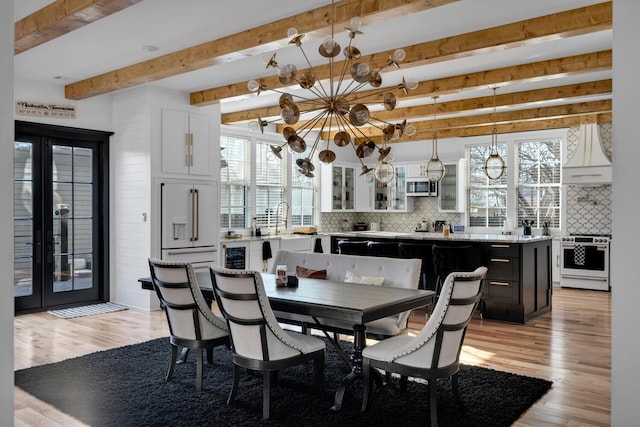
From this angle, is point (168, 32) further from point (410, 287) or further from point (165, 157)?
point (410, 287)

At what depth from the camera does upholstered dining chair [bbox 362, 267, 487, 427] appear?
3.08 m

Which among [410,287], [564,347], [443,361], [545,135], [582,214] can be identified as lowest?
[564,347]

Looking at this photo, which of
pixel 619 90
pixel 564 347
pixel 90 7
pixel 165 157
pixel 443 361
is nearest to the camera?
pixel 619 90

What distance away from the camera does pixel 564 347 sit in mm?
5082

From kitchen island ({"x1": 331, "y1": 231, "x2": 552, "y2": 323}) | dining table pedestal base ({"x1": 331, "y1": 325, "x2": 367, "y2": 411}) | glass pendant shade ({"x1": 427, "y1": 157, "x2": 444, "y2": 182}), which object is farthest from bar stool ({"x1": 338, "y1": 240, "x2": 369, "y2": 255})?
dining table pedestal base ({"x1": 331, "y1": 325, "x2": 367, "y2": 411})

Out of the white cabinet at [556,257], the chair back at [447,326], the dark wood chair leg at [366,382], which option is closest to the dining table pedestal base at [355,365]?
the dark wood chair leg at [366,382]

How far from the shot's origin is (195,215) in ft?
23.3

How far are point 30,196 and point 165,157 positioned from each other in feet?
5.50

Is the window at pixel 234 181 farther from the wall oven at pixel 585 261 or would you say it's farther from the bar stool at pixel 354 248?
the wall oven at pixel 585 261

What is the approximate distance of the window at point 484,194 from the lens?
10.1m

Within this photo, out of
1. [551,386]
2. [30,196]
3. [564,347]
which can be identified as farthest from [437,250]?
[30,196]

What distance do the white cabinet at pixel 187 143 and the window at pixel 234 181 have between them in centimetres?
133

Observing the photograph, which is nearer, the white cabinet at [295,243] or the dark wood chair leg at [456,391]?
the dark wood chair leg at [456,391]

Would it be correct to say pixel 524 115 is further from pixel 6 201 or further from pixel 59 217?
pixel 6 201
